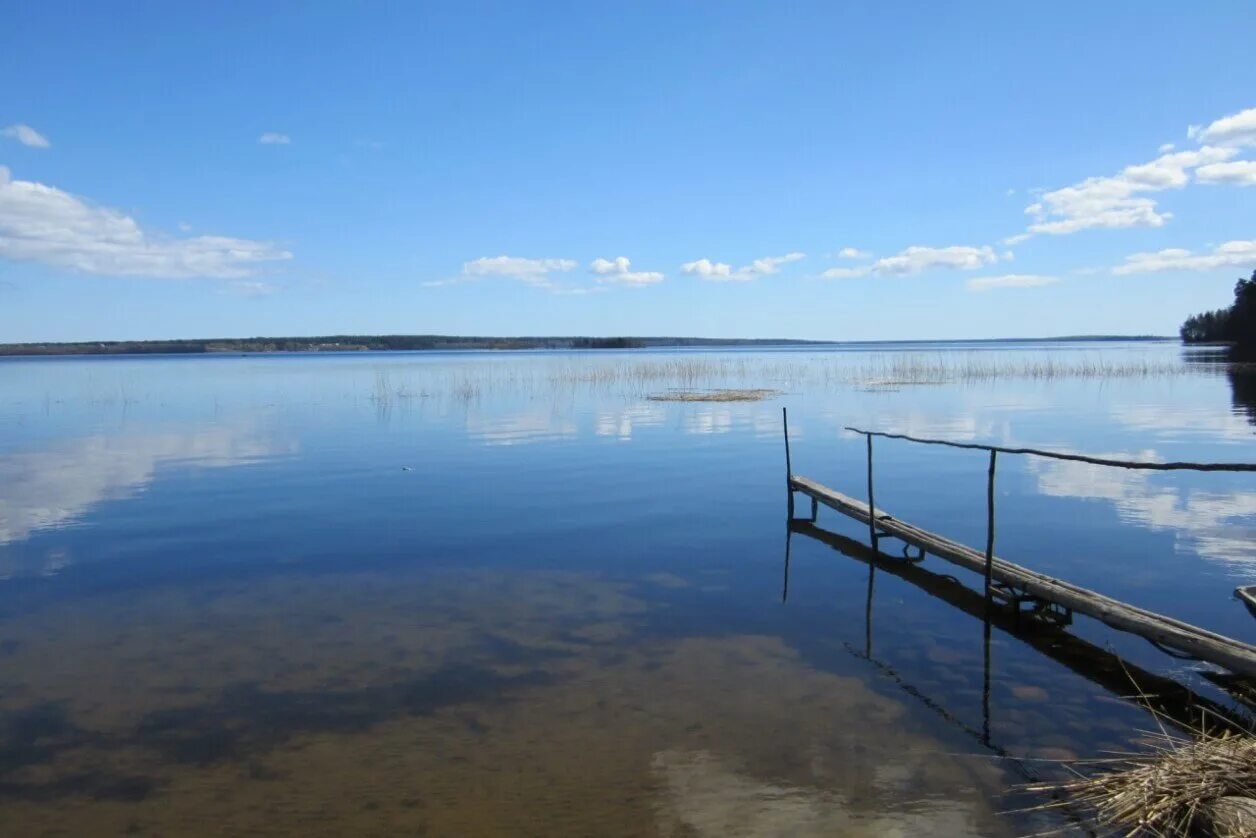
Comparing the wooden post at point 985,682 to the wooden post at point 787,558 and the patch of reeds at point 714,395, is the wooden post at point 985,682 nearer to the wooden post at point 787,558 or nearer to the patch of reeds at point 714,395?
the wooden post at point 787,558

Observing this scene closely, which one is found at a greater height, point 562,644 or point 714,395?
point 714,395

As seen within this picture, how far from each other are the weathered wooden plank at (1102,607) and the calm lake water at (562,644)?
495 millimetres

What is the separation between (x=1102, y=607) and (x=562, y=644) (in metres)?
5.52

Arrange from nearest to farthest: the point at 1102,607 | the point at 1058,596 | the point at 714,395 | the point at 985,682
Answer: the point at 985,682 → the point at 1102,607 → the point at 1058,596 → the point at 714,395

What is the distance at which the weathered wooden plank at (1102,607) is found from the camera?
6824mm

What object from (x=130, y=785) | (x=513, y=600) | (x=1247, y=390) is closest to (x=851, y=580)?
(x=513, y=600)

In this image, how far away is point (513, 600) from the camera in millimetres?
10117

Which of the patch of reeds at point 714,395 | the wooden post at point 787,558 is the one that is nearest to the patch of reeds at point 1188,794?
the wooden post at point 787,558

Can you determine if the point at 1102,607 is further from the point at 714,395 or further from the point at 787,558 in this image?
the point at 714,395

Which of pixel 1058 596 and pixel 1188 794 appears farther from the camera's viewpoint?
pixel 1058 596

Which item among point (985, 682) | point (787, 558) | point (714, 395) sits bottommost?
point (985, 682)

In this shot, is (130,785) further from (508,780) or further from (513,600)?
(513,600)

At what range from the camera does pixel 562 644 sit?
342 inches

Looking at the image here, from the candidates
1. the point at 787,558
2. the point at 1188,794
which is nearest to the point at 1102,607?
the point at 1188,794
